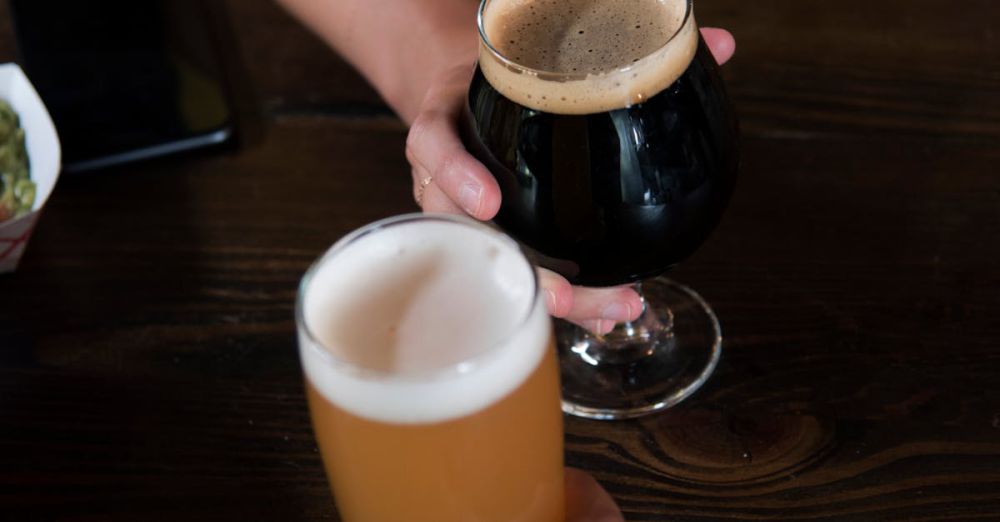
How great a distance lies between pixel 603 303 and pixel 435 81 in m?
0.27

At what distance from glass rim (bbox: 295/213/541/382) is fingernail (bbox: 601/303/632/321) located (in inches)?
11.2

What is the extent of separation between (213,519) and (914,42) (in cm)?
89

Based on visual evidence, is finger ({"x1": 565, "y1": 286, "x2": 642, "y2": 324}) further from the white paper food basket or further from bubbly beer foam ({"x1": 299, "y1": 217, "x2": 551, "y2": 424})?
the white paper food basket

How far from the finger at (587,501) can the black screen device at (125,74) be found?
22.5 inches

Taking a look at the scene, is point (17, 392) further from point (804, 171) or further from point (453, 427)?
point (804, 171)

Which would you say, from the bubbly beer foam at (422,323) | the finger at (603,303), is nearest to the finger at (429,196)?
the finger at (603,303)

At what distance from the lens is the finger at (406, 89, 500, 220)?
83cm

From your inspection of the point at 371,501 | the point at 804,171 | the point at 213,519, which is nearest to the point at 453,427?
the point at 371,501

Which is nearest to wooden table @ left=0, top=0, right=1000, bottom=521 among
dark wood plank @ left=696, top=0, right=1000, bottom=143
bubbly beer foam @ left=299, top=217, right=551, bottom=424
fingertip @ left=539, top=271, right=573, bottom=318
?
dark wood plank @ left=696, top=0, right=1000, bottom=143

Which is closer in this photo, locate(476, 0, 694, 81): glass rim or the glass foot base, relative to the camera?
locate(476, 0, 694, 81): glass rim

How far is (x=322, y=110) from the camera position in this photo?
122 cm

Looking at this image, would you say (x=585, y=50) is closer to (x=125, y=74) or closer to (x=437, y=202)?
(x=437, y=202)

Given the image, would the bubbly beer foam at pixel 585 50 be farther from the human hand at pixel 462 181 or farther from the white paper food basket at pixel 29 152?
the white paper food basket at pixel 29 152

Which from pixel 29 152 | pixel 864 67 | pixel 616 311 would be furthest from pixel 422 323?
pixel 864 67
